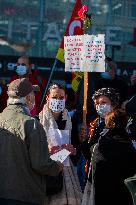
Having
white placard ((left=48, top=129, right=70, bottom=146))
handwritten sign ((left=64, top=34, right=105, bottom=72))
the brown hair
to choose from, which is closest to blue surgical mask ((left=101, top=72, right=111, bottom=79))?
handwritten sign ((left=64, top=34, right=105, bottom=72))

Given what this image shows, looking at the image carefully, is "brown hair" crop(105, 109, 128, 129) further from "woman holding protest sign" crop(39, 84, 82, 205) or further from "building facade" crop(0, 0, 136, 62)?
"building facade" crop(0, 0, 136, 62)

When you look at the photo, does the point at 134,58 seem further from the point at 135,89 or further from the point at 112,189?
the point at 112,189

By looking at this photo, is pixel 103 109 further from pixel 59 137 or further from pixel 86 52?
pixel 86 52

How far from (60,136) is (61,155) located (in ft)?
2.30

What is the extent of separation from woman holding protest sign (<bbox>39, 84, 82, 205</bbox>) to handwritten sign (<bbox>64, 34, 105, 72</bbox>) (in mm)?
652

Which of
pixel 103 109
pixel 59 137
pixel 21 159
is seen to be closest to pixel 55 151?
pixel 59 137

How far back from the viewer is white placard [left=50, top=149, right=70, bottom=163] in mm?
4703

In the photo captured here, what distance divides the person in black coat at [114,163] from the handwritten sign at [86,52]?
208cm

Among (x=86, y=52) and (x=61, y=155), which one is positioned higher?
(x=86, y=52)

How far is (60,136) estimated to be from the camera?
18.0 feet

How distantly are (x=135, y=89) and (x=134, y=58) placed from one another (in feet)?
11.0

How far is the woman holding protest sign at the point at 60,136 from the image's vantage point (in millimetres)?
5004

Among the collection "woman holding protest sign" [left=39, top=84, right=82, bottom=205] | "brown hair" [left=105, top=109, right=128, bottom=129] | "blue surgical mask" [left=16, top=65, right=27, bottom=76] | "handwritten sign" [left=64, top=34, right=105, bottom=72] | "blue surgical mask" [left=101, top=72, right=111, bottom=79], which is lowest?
"woman holding protest sign" [left=39, top=84, right=82, bottom=205]

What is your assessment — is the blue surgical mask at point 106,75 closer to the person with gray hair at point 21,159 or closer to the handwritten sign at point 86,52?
the handwritten sign at point 86,52
